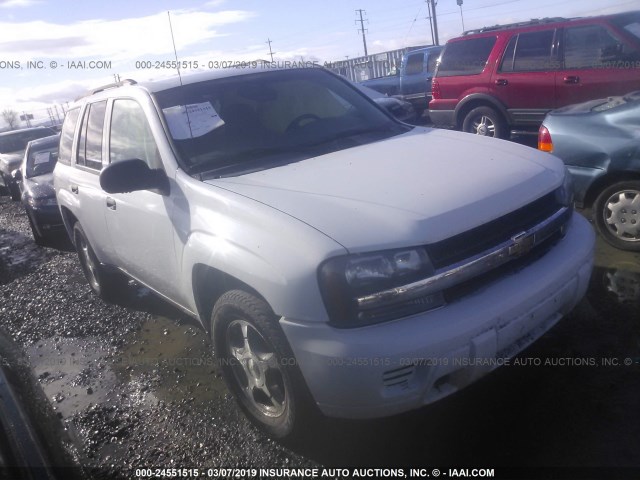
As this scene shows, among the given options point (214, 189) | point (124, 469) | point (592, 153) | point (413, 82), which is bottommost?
point (124, 469)

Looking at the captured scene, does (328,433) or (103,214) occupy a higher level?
(103,214)

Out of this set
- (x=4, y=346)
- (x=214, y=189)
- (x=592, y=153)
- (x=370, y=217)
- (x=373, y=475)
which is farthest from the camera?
(x=592, y=153)

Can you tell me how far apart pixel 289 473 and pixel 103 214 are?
7.93 ft

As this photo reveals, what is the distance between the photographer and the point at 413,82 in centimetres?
1384

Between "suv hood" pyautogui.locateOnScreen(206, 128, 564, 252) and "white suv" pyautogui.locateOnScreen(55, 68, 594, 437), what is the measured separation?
0.01 meters

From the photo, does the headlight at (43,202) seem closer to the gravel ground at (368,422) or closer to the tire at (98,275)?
the tire at (98,275)

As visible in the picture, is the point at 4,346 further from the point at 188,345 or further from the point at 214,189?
the point at 214,189

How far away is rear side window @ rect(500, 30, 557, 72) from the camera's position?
743cm

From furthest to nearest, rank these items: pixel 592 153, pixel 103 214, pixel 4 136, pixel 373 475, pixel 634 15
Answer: pixel 4 136
pixel 634 15
pixel 592 153
pixel 103 214
pixel 373 475

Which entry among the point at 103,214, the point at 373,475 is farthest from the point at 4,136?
the point at 373,475

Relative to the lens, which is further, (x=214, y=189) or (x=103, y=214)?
(x=103, y=214)

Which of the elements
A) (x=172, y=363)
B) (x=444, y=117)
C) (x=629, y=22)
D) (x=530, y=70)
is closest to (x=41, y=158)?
(x=172, y=363)

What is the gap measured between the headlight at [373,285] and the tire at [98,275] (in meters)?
3.09

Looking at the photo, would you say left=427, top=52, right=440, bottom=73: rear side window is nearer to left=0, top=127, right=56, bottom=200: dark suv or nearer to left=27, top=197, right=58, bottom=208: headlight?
left=27, top=197, right=58, bottom=208: headlight
